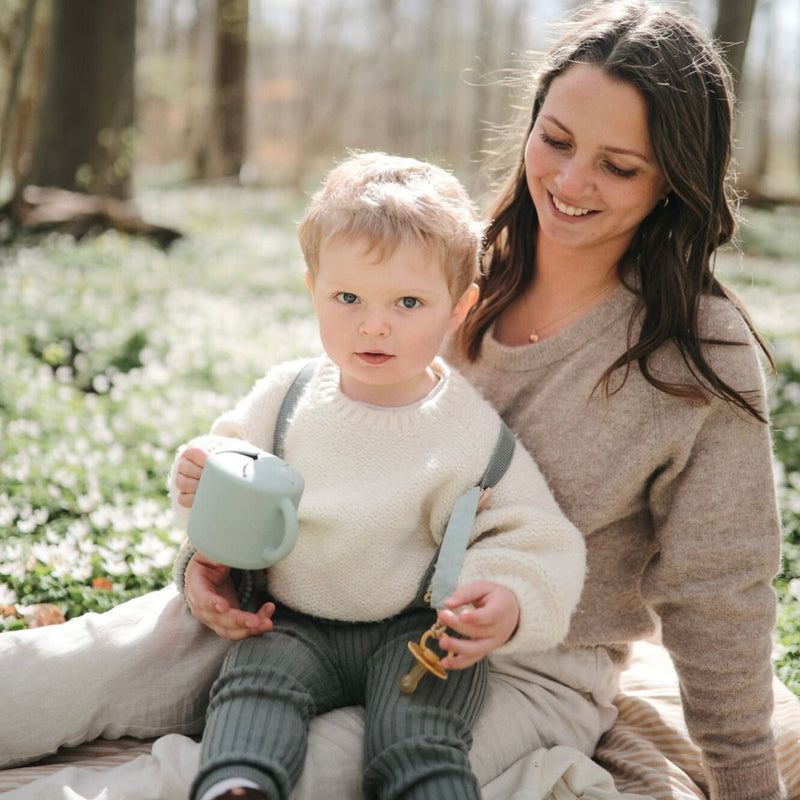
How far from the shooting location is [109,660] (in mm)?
2363

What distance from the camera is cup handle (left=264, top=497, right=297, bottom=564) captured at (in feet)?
6.61

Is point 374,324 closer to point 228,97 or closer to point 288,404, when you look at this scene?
point 288,404

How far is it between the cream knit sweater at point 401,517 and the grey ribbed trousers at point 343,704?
74mm

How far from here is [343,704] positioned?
2.31 m

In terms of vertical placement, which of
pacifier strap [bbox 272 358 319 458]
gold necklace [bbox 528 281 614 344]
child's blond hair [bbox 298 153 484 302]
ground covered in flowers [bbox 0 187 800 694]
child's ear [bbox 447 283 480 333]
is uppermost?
child's blond hair [bbox 298 153 484 302]

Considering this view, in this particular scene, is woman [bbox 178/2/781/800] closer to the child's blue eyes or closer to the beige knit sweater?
the beige knit sweater

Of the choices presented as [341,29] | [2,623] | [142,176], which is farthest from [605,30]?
[142,176]

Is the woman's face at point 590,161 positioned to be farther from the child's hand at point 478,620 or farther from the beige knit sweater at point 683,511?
the child's hand at point 478,620

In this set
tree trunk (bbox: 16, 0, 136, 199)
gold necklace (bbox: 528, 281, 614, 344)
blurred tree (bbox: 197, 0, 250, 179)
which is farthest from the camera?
blurred tree (bbox: 197, 0, 250, 179)

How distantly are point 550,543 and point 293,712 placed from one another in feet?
2.23

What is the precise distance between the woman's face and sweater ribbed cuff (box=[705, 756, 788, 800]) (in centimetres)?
138

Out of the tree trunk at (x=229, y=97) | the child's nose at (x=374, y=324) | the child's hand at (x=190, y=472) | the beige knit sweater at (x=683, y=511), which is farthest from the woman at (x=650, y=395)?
the tree trunk at (x=229, y=97)

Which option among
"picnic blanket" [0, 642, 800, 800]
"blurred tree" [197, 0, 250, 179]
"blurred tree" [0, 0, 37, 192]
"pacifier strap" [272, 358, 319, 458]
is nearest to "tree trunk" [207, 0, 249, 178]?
"blurred tree" [197, 0, 250, 179]

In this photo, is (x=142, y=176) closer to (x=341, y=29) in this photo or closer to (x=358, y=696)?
(x=341, y=29)
